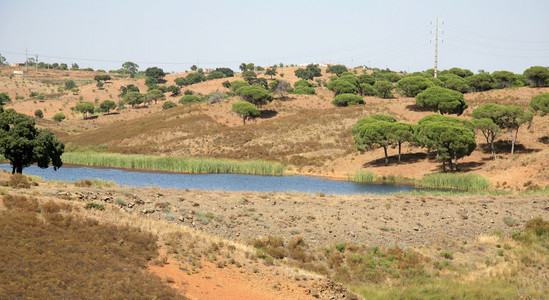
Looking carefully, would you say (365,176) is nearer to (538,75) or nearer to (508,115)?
(508,115)

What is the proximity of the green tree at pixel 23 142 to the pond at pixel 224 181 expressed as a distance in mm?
14017

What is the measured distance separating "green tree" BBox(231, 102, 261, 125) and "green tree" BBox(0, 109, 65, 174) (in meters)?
73.3

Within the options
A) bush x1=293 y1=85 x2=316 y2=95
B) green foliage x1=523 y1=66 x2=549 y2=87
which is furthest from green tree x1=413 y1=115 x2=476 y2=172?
bush x1=293 y1=85 x2=316 y2=95

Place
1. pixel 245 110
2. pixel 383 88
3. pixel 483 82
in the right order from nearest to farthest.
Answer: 1. pixel 245 110
2. pixel 483 82
3. pixel 383 88

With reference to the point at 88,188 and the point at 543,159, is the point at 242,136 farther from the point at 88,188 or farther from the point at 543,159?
the point at 88,188

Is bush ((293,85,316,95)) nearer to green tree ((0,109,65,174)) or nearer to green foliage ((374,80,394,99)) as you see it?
green foliage ((374,80,394,99))

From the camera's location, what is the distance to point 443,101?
96.9 meters

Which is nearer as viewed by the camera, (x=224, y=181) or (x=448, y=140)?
(x=224, y=181)

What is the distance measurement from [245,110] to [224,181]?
175 feet

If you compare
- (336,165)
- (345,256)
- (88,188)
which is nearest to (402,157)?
(336,165)

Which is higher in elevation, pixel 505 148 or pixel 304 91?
pixel 304 91

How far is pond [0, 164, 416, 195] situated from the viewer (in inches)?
2259

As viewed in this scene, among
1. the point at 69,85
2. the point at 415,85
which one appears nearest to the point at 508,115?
the point at 415,85

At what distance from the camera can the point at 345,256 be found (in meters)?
30.2
